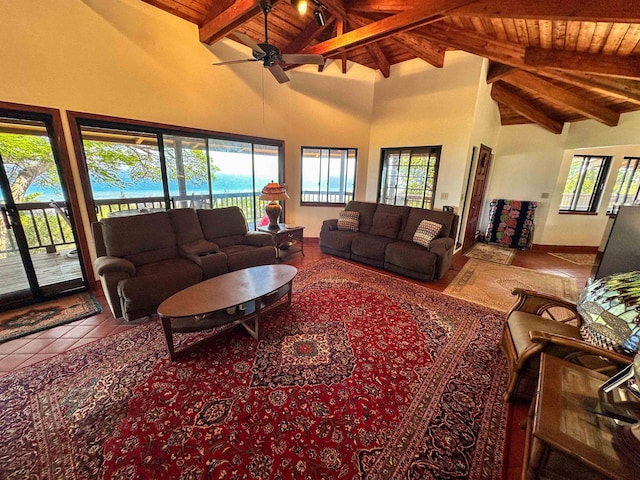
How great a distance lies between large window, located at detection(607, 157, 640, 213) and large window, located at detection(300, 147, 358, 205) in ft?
17.9

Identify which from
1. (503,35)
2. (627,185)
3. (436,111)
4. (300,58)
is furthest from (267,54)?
(627,185)

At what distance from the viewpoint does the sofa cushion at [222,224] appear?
3.57 m

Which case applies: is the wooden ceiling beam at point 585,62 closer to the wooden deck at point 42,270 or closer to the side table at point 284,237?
the side table at point 284,237

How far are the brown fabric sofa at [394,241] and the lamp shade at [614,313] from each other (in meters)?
1.86

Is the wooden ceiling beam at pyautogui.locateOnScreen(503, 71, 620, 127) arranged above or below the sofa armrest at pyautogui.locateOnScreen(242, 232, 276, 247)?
above

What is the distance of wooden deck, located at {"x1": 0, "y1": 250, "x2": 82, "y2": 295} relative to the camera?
271 cm

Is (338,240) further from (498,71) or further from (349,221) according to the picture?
(498,71)

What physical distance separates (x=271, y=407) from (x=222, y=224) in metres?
2.72

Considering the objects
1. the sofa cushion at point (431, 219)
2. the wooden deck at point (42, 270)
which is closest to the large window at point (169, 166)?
the wooden deck at point (42, 270)

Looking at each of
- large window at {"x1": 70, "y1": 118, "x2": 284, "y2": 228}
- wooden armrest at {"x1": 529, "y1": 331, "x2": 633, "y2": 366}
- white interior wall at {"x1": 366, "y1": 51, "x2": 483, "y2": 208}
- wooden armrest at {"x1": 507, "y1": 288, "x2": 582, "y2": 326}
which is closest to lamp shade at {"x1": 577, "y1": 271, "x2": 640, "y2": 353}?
wooden armrest at {"x1": 529, "y1": 331, "x2": 633, "y2": 366}

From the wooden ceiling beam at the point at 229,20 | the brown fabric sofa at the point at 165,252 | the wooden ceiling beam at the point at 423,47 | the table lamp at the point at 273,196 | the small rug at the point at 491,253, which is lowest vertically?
the small rug at the point at 491,253

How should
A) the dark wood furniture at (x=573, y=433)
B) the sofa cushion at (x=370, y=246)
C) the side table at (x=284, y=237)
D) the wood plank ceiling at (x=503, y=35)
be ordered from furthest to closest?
the side table at (x=284, y=237) → the sofa cushion at (x=370, y=246) → the wood plank ceiling at (x=503, y=35) → the dark wood furniture at (x=573, y=433)

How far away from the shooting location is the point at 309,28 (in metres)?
3.87

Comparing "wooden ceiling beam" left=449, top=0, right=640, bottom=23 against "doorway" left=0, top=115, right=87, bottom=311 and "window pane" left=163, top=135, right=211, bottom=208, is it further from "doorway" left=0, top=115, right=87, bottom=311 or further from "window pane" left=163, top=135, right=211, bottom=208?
"doorway" left=0, top=115, right=87, bottom=311
